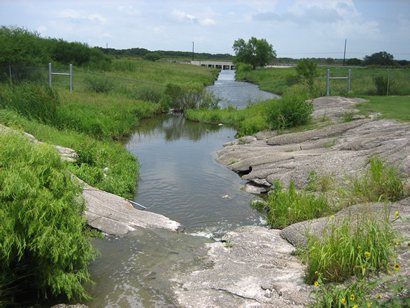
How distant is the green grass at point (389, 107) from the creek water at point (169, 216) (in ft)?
21.4

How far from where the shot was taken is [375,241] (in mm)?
6414

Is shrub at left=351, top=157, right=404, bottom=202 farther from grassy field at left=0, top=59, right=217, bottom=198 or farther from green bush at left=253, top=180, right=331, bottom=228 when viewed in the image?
grassy field at left=0, top=59, right=217, bottom=198

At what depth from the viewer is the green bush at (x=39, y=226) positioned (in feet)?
18.0

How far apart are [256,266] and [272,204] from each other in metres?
3.92

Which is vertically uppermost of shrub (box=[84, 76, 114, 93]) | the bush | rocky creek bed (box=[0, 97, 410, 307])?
shrub (box=[84, 76, 114, 93])

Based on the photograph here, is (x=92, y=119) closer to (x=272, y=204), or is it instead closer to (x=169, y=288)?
(x=272, y=204)

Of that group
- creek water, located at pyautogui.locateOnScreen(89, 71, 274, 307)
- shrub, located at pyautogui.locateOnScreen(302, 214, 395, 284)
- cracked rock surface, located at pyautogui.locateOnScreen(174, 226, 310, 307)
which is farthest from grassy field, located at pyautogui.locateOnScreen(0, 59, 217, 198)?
shrub, located at pyautogui.locateOnScreen(302, 214, 395, 284)

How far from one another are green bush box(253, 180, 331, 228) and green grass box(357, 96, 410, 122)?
911cm

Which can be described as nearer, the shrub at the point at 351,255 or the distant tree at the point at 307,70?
the shrub at the point at 351,255

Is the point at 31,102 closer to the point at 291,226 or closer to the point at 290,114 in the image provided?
the point at 290,114

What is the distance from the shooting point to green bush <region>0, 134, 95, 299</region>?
550 cm

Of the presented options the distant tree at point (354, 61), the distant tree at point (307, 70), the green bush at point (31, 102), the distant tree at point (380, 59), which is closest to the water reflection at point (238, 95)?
the distant tree at point (307, 70)

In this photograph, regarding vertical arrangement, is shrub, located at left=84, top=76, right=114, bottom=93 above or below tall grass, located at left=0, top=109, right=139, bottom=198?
above

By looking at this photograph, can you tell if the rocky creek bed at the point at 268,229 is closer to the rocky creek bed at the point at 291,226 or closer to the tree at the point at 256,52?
the rocky creek bed at the point at 291,226
